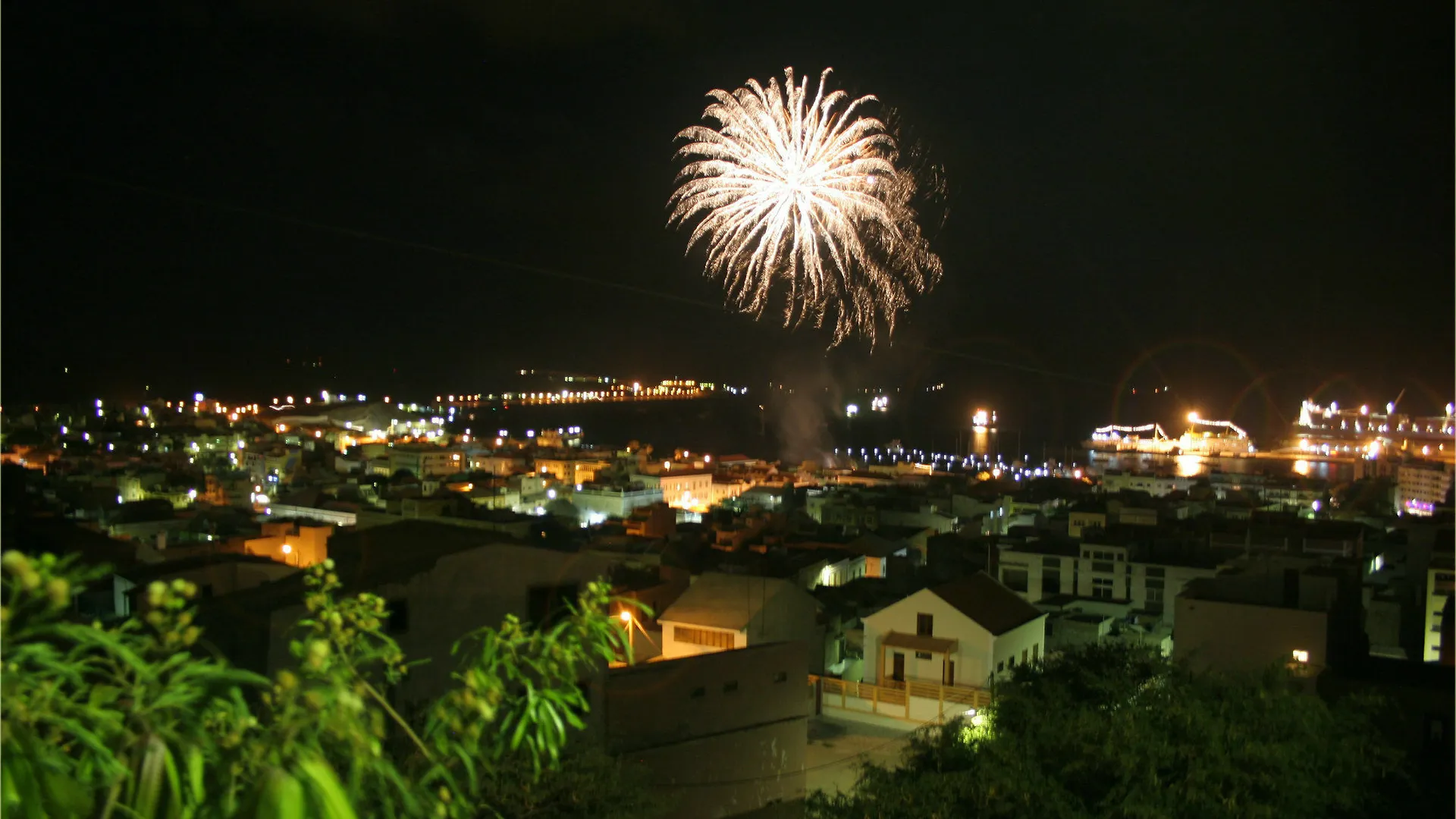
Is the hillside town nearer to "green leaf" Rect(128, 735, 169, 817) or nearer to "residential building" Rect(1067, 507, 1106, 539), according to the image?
"residential building" Rect(1067, 507, 1106, 539)

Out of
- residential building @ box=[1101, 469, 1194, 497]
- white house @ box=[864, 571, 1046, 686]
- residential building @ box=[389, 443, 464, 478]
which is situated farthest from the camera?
residential building @ box=[389, 443, 464, 478]

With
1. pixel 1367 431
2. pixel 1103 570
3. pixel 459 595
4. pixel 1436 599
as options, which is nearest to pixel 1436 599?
pixel 1436 599

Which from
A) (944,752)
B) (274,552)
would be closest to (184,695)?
(944,752)

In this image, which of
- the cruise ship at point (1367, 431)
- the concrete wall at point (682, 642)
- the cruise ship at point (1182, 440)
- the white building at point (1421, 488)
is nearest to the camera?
the concrete wall at point (682, 642)

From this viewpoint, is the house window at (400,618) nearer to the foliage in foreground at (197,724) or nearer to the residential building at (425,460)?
the foliage in foreground at (197,724)

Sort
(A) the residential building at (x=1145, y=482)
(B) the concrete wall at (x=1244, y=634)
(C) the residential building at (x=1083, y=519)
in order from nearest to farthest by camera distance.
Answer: (B) the concrete wall at (x=1244, y=634), (C) the residential building at (x=1083, y=519), (A) the residential building at (x=1145, y=482)

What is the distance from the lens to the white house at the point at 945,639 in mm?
4609

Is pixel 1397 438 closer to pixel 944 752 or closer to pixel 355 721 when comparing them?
pixel 944 752

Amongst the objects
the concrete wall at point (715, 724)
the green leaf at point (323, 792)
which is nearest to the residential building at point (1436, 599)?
the concrete wall at point (715, 724)

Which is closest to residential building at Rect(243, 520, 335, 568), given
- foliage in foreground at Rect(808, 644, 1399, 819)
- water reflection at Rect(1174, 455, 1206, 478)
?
foliage in foreground at Rect(808, 644, 1399, 819)

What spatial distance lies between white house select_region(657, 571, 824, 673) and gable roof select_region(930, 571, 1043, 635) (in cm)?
73

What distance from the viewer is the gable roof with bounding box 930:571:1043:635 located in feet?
15.4

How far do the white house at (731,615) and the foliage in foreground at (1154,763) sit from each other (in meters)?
1.80

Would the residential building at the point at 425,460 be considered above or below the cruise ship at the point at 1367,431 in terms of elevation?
below
